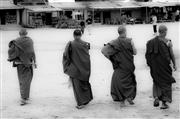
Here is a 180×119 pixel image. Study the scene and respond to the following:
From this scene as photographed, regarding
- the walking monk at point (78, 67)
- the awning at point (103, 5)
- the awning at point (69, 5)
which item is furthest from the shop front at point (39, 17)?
the walking monk at point (78, 67)

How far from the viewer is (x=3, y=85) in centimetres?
1011

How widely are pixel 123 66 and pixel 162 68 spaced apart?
718mm

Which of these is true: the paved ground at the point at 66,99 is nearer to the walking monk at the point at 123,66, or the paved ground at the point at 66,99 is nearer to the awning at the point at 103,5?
the walking monk at the point at 123,66

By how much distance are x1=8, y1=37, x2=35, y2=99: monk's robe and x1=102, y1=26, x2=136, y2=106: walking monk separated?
1566 millimetres

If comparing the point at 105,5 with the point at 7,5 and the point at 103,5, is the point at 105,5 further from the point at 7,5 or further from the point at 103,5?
the point at 7,5

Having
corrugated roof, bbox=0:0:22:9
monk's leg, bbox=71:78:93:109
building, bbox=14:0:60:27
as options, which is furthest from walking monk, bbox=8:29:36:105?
corrugated roof, bbox=0:0:22:9

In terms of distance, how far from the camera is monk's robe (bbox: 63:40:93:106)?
770 cm

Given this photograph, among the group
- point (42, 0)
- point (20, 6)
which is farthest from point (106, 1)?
point (20, 6)

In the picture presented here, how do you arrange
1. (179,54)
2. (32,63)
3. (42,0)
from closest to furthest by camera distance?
(32,63)
(179,54)
(42,0)

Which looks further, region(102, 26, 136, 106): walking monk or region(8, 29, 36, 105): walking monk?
region(8, 29, 36, 105): walking monk

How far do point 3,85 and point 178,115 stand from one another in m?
4.73

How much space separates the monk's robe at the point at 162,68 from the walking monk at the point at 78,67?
1194 mm

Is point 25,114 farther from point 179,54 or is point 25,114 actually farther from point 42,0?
point 42,0

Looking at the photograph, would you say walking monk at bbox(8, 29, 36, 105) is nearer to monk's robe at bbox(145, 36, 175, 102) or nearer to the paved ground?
the paved ground
